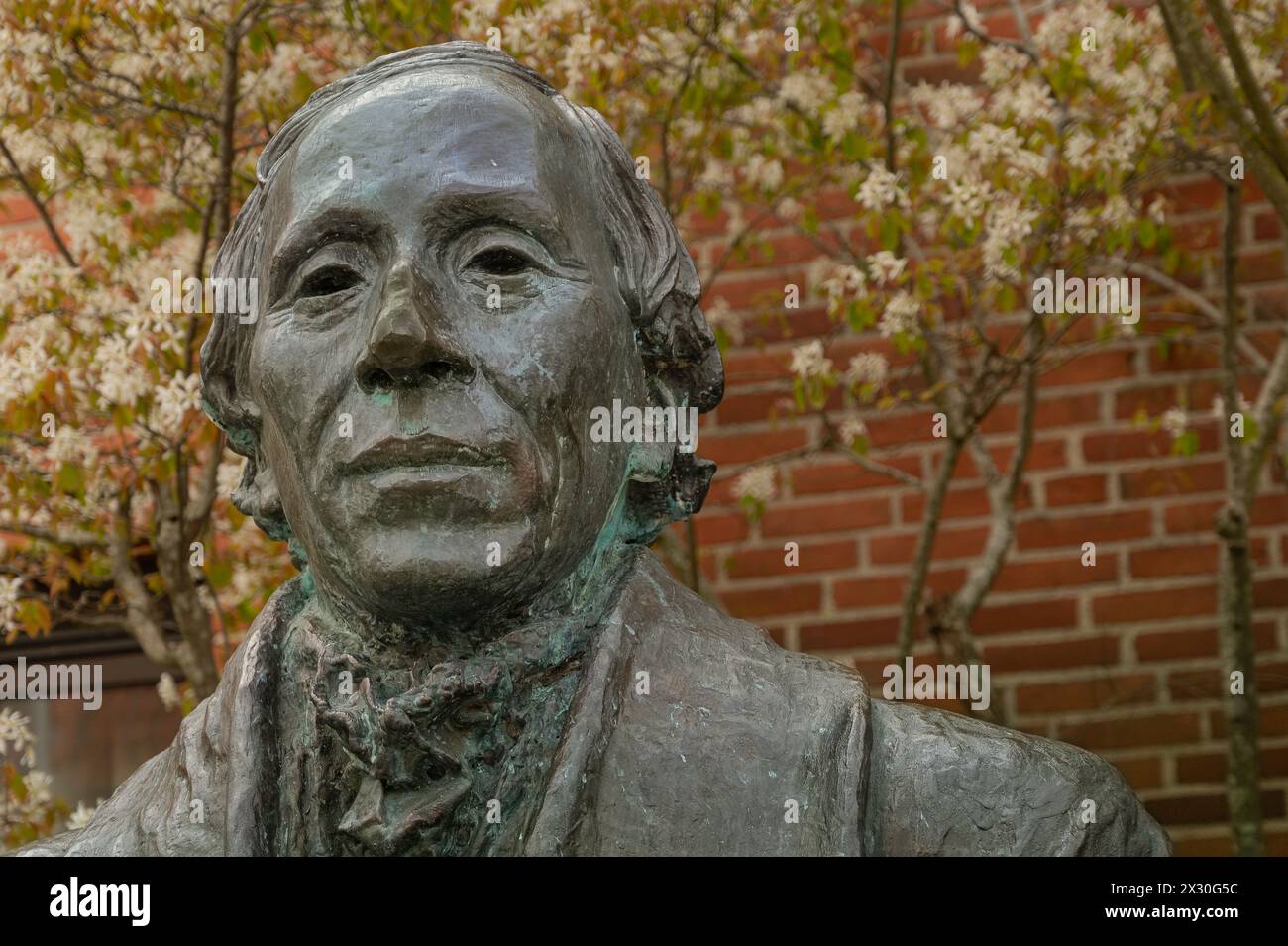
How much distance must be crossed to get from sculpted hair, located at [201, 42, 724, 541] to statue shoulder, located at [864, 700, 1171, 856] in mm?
511

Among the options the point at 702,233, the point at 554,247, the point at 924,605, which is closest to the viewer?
the point at 554,247

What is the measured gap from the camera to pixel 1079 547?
5.63 m

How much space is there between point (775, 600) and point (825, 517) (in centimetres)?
28

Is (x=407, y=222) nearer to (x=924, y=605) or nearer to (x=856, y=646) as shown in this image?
(x=924, y=605)

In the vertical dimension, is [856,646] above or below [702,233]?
below

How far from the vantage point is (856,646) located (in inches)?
226

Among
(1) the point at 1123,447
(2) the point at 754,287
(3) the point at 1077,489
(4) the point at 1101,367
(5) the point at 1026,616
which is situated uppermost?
(2) the point at 754,287

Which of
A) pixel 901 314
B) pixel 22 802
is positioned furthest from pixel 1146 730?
pixel 22 802

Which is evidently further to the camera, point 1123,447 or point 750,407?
point 750,407

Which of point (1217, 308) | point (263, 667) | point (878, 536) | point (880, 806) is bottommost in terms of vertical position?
point (880, 806)

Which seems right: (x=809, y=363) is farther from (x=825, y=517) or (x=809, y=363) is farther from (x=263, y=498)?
(x=263, y=498)

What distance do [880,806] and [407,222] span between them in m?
0.99

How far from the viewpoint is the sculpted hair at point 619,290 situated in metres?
2.92

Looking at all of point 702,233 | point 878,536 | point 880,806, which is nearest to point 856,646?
point 878,536
